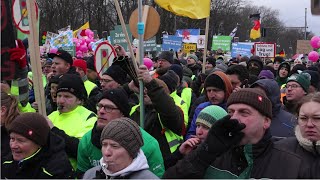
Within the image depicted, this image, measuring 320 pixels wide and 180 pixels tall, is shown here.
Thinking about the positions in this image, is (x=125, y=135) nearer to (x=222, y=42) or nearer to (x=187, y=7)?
(x=187, y=7)

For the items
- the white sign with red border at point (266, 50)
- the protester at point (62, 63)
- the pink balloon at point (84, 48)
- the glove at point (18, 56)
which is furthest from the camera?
the pink balloon at point (84, 48)

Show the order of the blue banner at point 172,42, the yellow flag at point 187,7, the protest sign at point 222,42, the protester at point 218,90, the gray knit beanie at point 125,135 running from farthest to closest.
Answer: the protest sign at point 222,42
the blue banner at point 172,42
the yellow flag at point 187,7
the protester at point 218,90
the gray knit beanie at point 125,135

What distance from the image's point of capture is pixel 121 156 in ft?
8.86

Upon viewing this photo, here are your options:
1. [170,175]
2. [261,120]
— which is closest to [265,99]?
[261,120]

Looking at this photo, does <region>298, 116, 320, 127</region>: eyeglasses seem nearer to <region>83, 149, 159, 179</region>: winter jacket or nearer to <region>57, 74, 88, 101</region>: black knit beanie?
<region>83, 149, 159, 179</region>: winter jacket

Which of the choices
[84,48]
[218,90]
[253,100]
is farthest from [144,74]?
[84,48]

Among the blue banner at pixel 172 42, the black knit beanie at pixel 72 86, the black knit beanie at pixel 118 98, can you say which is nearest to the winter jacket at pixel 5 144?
the black knit beanie at pixel 72 86

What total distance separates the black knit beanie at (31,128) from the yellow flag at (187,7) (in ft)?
8.83

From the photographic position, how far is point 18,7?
4.21 metres

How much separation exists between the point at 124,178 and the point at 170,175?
291mm

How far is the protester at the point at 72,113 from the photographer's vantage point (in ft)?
13.0

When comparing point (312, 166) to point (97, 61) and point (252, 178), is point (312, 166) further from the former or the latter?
point (97, 61)

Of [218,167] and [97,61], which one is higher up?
[97,61]

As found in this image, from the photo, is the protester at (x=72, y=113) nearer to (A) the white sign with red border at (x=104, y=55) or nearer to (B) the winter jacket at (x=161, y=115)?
(B) the winter jacket at (x=161, y=115)
